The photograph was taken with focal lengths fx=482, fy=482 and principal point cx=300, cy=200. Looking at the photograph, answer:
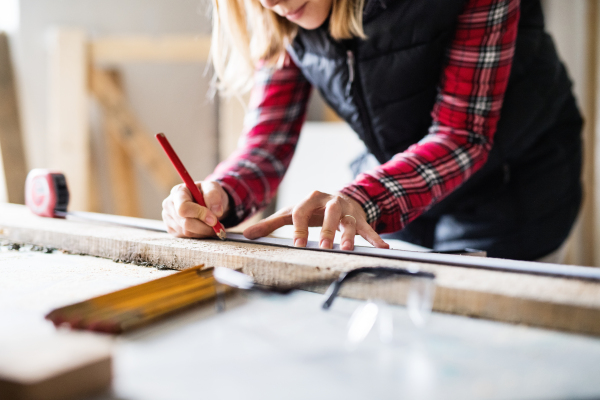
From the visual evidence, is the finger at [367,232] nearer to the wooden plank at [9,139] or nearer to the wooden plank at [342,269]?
the wooden plank at [342,269]

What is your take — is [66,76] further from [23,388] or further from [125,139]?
[23,388]

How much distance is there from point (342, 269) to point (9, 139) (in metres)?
2.30

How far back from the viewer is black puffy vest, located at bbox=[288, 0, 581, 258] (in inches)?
34.9

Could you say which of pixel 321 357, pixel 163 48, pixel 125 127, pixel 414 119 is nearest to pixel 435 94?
pixel 414 119

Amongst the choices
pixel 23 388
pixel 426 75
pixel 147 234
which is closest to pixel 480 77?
pixel 426 75

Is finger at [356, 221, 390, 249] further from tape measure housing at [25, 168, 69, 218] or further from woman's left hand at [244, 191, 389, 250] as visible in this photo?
tape measure housing at [25, 168, 69, 218]

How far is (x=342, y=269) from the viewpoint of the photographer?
1.86ft

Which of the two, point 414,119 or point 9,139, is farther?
point 9,139

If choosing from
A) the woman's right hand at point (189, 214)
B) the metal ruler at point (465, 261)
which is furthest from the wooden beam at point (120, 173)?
the metal ruler at point (465, 261)

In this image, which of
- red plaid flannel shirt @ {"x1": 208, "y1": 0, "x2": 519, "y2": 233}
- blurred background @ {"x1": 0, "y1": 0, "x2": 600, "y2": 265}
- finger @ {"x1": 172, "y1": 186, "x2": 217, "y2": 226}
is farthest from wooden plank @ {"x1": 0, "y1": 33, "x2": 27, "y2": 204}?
finger @ {"x1": 172, "y1": 186, "x2": 217, "y2": 226}

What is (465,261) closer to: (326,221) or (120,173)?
(326,221)

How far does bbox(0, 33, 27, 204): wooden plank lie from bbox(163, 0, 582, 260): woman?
1.67 m

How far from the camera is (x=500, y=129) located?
3.28 feet

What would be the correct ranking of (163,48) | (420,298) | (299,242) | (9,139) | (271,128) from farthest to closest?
(9,139)
(163,48)
(271,128)
(299,242)
(420,298)
